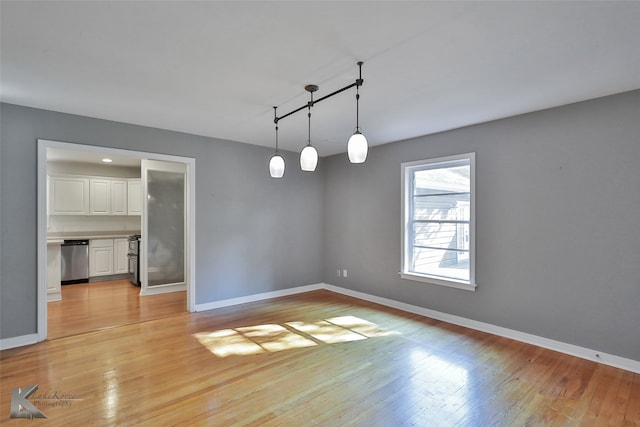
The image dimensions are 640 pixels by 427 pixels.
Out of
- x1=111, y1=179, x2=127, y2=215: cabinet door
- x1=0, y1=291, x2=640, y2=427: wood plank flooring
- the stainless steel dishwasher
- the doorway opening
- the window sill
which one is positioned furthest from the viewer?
x1=111, y1=179, x2=127, y2=215: cabinet door

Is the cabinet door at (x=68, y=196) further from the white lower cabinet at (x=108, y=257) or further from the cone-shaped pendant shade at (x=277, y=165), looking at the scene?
the cone-shaped pendant shade at (x=277, y=165)

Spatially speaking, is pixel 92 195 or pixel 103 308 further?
pixel 92 195

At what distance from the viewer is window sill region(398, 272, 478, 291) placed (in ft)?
13.2

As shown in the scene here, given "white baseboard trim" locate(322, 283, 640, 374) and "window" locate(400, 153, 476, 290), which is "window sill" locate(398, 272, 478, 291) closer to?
"window" locate(400, 153, 476, 290)

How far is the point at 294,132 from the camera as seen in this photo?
14.7 feet

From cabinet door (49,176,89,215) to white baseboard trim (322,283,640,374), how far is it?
21.0 ft

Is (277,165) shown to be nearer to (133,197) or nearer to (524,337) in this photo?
(524,337)

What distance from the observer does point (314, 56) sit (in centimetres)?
235

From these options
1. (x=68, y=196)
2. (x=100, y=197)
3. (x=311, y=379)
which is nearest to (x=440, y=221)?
(x=311, y=379)

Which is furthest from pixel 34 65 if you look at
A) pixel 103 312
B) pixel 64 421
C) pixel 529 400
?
pixel 529 400

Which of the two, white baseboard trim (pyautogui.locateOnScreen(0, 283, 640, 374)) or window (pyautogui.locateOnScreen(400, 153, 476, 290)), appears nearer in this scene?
white baseboard trim (pyautogui.locateOnScreen(0, 283, 640, 374))

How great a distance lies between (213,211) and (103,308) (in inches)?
89.2

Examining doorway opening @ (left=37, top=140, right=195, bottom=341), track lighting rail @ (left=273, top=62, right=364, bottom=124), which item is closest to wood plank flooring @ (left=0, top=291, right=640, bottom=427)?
doorway opening @ (left=37, top=140, right=195, bottom=341)

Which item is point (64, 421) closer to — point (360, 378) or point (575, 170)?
point (360, 378)
